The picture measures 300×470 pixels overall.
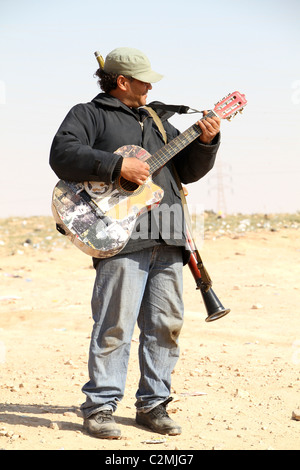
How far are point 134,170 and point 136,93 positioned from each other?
0.50 meters

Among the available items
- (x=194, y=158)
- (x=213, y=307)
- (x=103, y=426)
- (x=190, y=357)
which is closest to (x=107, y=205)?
(x=194, y=158)

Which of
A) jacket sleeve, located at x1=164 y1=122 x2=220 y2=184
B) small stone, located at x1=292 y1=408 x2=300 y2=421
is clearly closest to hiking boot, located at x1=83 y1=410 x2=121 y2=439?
small stone, located at x1=292 y1=408 x2=300 y2=421

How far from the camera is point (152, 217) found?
381cm

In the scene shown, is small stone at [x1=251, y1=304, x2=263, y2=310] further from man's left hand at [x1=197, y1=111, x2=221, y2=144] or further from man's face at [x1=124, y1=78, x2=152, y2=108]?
man's face at [x1=124, y1=78, x2=152, y2=108]

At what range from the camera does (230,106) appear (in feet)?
12.9

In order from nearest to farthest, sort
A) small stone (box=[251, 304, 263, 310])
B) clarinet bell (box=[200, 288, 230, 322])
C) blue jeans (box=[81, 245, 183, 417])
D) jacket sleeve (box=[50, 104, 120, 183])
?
jacket sleeve (box=[50, 104, 120, 183]) < blue jeans (box=[81, 245, 183, 417]) < clarinet bell (box=[200, 288, 230, 322]) < small stone (box=[251, 304, 263, 310])

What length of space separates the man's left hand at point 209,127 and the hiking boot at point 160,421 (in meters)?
1.51

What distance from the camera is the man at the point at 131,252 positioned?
369cm

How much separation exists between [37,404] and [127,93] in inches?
82.0

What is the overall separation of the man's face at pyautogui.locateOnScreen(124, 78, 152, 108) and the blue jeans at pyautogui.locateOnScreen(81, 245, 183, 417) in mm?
828

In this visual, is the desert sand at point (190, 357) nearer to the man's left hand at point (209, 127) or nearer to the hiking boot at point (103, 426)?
the hiking boot at point (103, 426)

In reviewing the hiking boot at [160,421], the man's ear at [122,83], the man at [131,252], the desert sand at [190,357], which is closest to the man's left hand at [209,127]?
the man at [131,252]

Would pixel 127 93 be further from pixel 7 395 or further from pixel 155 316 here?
pixel 7 395

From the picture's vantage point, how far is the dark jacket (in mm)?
3623
